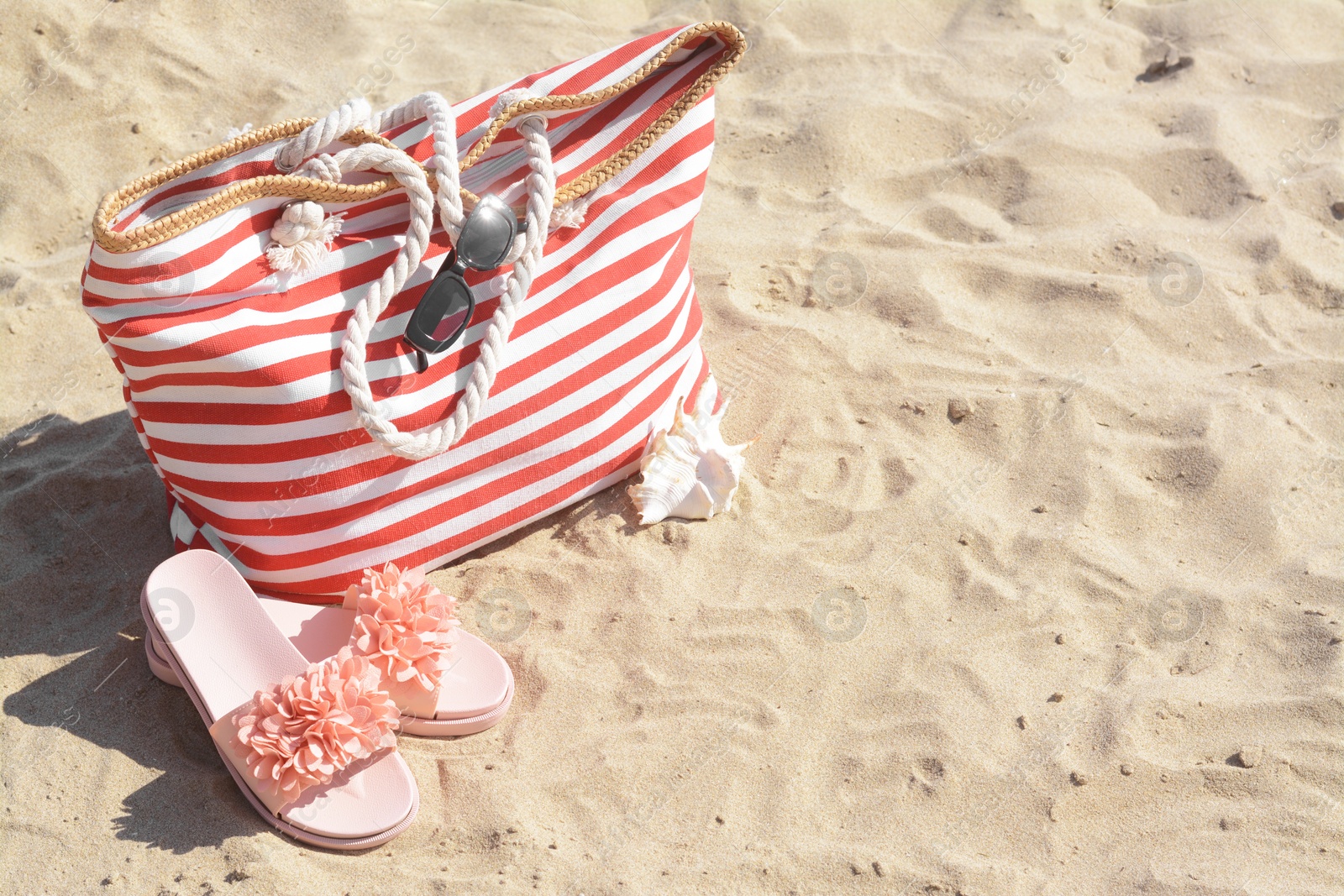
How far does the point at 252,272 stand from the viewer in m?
2.28

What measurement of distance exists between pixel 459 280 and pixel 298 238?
349mm

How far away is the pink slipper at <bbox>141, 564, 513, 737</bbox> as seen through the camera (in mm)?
2260

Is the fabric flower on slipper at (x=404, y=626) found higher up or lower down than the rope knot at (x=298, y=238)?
lower down

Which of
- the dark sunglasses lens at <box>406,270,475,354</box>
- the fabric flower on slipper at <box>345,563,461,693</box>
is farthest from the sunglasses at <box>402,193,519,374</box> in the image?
the fabric flower on slipper at <box>345,563,461,693</box>

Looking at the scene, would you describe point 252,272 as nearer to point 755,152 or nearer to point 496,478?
point 496,478

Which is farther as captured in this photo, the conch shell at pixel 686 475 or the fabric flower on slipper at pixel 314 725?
the conch shell at pixel 686 475

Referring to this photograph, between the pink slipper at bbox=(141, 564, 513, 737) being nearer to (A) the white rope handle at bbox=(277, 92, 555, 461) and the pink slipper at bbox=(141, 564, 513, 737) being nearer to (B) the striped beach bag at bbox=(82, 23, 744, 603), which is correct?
(B) the striped beach bag at bbox=(82, 23, 744, 603)

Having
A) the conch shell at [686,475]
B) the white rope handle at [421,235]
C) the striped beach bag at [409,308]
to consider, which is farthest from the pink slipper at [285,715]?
the conch shell at [686,475]

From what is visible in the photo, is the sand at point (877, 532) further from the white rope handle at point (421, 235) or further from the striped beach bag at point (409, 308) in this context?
the white rope handle at point (421, 235)

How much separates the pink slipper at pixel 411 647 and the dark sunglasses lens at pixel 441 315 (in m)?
0.51

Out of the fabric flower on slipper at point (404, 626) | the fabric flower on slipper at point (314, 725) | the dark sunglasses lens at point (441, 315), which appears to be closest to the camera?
the fabric flower on slipper at point (314, 725)

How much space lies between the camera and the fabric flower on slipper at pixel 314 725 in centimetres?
207

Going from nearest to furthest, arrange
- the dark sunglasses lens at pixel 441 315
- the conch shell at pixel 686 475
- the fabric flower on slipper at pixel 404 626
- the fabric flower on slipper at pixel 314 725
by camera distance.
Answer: the fabric flower on slipper at pixel 314 725 < the fabric flower on slipper at pixel 404 626 < the dark sunglasses lens at pixel 441 315 < the conch shell at pixel 686 475

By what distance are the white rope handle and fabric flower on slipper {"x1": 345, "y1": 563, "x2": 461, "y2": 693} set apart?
29cm
